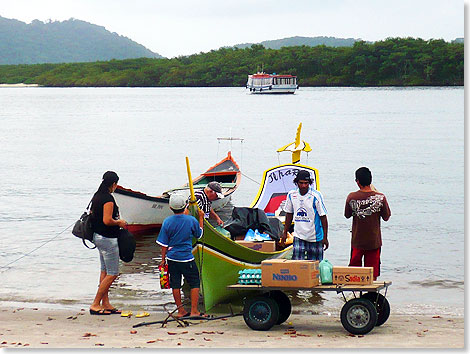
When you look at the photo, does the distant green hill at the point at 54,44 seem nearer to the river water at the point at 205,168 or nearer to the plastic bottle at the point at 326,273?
the river water at the point at 205,168

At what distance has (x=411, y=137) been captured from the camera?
60250 millimetres

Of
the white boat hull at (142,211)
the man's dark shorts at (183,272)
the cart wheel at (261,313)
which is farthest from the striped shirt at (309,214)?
the white boat hull at (142,211)

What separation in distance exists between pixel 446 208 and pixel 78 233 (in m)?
19.0

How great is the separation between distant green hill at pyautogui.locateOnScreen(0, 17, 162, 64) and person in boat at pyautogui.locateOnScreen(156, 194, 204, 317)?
551 ft

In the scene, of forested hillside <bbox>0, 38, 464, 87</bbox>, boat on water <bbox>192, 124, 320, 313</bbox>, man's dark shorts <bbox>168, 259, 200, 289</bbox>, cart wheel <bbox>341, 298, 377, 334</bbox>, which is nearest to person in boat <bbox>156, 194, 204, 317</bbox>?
man's dark shorts <bbox>168, 259, 200, 289</bbox>

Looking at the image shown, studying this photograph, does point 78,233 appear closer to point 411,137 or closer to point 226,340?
point 226,340

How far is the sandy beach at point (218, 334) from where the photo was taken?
853cm

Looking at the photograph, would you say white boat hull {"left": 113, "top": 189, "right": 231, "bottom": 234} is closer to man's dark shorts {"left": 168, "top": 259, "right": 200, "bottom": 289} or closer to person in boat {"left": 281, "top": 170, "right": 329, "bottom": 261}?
man's dark shorts {"left": 168, "top": 259, "right": 200, "bottom": 289}

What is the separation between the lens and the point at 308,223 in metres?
9.73

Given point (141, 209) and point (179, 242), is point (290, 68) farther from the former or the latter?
point (179, 242)

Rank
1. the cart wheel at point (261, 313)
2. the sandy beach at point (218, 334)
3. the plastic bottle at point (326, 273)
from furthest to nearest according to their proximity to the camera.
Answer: the cart wheel at point (261, 313), the plastic bottle at point (326, 273), the sandy beach at point (218, 334)

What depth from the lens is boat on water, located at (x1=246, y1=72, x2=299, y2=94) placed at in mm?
139375

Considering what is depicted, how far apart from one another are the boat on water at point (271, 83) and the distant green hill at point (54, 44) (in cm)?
4101

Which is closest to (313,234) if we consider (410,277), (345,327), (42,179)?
(345,327)
